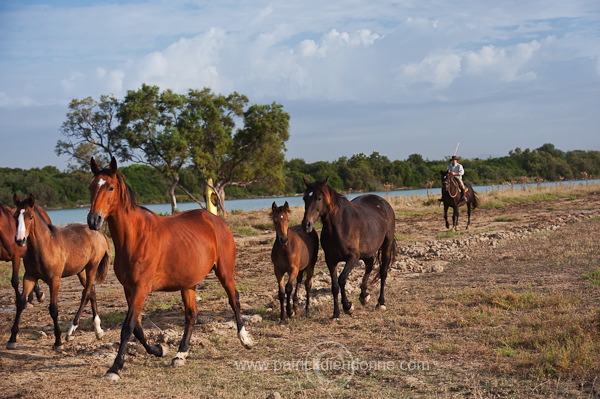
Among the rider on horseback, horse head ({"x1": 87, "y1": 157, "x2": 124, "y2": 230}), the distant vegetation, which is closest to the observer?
horse head ({"x1": 87, "y1": 157, "x2": 124, "y2": 230})

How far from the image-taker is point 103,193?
5363 mm

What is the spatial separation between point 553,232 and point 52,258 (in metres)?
13.5

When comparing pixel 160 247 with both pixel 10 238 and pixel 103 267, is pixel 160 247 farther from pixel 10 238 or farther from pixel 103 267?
pixel 10 238

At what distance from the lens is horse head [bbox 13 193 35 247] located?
690 centimetres

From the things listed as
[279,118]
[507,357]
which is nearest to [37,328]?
[507,357]

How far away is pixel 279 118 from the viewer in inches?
1359

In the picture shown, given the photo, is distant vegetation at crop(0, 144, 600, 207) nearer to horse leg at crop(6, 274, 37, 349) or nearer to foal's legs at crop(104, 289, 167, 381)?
horse leg at crop(6, 274, 37, 349)

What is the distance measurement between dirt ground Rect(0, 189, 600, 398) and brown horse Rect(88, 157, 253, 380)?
Result: 454mm

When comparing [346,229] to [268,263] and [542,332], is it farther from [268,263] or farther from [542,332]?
[268,263]

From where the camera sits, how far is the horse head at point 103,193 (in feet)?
17.2

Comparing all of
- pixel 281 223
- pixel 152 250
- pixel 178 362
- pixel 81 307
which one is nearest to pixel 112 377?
pixel 178 362

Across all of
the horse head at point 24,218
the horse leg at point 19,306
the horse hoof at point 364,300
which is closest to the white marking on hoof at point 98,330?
the horse leg at point 19,306

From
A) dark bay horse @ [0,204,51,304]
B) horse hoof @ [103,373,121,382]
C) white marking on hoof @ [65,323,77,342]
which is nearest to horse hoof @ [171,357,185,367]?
horse hoof @ [103,373,121,382]

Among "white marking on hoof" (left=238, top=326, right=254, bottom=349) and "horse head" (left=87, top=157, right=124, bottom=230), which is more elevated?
"horse head" (left=87, top=157, right=124, bottom=230)
